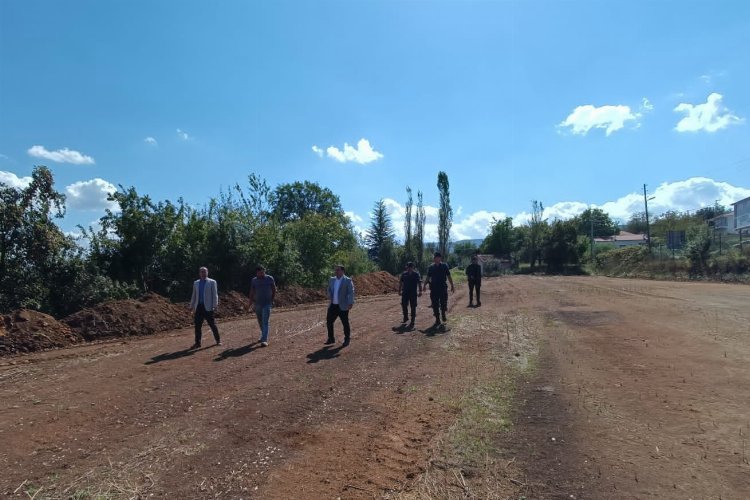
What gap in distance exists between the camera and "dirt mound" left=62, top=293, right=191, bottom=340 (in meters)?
11.8

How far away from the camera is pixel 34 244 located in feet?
42.4

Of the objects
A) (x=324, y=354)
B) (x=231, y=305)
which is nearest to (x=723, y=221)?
(x=231, y=305)

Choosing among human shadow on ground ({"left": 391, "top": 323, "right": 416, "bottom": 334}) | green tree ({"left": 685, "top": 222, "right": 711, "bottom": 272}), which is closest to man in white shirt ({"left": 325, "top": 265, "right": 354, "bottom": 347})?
human shadow on ground ({"left": 391, "top": 323, "right": 416, "bottom": 334})

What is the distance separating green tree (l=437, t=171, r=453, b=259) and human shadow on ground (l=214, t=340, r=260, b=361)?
144ft

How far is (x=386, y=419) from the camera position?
5438 millimetres

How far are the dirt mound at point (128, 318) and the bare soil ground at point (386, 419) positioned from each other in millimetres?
1952

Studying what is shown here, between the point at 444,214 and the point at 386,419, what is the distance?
48653 millimetres

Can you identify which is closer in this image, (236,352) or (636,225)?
(236,352)

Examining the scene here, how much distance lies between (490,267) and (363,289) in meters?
31.9

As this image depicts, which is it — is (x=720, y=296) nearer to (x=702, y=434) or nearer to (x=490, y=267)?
(x=702, y=434)

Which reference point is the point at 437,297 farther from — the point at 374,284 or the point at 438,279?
the point at 374,284

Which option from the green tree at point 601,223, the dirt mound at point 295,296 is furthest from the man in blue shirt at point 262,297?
the green tree at point 601,223

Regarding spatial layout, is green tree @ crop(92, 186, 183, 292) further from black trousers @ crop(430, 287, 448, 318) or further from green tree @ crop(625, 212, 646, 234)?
green tree @ crop(625, 212, 646, 234)

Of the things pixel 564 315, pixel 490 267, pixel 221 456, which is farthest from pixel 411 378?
pixel 490 267
